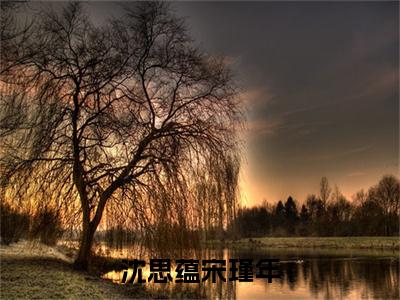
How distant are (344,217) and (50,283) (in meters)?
58.2

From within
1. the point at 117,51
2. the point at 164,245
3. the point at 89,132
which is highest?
the point at 117,51

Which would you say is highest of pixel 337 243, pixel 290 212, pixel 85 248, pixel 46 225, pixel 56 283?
pixel 290 212

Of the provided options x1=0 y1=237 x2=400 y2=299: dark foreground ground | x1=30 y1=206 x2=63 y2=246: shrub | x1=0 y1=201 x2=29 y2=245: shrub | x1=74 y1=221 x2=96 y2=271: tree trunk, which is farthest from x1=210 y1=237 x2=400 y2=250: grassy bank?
x1=30 y1=206 x2=63 y2=246: shrub

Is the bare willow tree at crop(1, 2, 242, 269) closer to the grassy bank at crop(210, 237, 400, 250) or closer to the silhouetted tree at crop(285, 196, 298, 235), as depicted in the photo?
the grassy bank at crop(210, 237, 400, 250)

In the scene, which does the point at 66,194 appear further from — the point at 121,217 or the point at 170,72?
the point at 170,72

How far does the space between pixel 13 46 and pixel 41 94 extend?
174 centimetres

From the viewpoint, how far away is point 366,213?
54.7 m

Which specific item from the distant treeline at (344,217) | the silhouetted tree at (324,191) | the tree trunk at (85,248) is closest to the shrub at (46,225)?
the tree trunk at (85,248)

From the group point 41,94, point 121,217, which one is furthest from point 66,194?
point 41,94

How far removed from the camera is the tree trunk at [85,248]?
1264 centimetres

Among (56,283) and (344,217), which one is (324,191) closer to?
(344,217)

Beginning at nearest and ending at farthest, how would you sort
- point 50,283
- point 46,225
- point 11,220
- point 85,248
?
point 50,283 → point 46,225 → point 85,248 → point 11,220

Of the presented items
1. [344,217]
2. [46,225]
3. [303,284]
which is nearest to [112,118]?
[46,225]

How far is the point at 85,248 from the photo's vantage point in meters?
13.0
